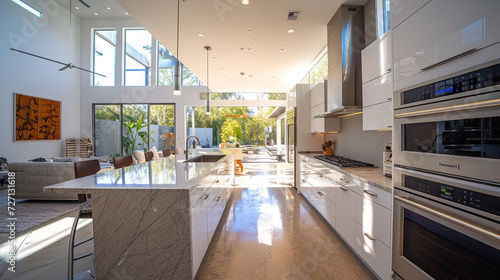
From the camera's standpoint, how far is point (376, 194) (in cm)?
171

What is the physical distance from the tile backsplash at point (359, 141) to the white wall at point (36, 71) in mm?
8272

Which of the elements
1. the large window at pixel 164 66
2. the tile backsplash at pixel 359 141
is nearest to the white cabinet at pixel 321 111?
the tile backsplash at pixel 359 141

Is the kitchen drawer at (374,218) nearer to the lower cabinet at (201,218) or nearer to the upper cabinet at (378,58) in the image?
the upper cabinet at (378,58)

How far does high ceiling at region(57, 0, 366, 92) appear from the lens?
9.68 ft

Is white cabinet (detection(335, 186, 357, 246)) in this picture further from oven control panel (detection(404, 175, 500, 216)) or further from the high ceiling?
the high ceiling

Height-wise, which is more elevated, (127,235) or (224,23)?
(224,23)

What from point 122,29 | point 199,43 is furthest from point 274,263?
point 122,29

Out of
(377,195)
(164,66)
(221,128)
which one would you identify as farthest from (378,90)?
(221,128)

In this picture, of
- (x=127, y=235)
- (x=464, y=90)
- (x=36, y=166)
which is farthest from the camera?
(x=36, y=166)

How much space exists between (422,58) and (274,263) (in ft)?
6.77

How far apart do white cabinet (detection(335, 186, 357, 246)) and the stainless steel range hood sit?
43.9 inches

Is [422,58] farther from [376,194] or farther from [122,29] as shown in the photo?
[122,29]

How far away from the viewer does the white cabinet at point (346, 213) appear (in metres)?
2.10

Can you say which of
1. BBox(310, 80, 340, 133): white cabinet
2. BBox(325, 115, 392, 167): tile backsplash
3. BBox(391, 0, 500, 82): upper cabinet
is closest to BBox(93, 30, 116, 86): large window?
BBox(310, 80, 340, 133): white cabinet
